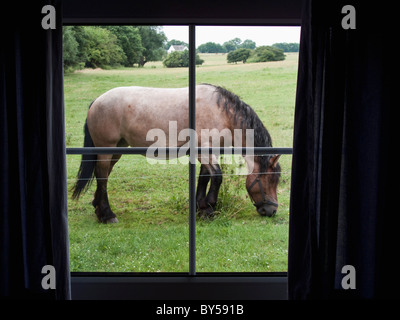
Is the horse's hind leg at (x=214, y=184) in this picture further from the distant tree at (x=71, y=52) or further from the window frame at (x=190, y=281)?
the distant tree at (x=71, y=52)

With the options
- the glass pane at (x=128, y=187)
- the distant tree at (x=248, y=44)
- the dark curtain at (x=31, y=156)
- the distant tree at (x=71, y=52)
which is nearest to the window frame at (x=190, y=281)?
the dark curtain at (x=31, y=156)

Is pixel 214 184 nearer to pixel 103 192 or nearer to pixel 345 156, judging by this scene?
pixel 103 192

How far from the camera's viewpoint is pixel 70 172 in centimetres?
273

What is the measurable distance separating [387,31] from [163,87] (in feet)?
6.11

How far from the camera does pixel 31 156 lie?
1.66 metres

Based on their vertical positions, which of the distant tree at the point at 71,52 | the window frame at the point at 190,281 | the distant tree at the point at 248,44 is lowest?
the window frame at the point at 190,281

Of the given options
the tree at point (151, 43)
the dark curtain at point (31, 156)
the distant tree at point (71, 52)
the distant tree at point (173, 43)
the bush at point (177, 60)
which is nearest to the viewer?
the dark curtain at point (31, 156)

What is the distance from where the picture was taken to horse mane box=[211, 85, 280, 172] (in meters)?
2.68

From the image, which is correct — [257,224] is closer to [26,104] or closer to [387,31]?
[387,31]

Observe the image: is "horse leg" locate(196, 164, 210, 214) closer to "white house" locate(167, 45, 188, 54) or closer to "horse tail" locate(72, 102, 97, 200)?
"horse tail" locate(72, 102, 97, 200)

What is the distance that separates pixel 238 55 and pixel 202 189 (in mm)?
1168

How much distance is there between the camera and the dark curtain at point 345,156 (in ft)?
5.35

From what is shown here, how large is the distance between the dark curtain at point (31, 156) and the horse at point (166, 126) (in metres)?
0.95

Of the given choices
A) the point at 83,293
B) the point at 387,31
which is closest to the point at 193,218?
the point at 83,293
